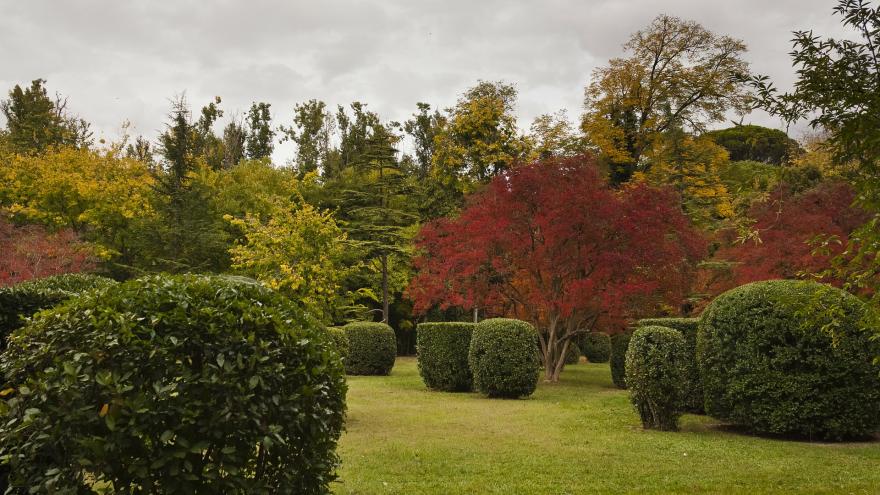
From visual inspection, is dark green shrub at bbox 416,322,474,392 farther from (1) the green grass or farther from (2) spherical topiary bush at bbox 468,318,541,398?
(1) the green grass

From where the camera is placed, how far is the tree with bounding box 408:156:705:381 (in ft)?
49.9

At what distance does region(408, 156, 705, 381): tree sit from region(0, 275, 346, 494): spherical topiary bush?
1190 centimetres

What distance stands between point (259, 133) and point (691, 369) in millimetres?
40996

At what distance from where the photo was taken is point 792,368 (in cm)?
869

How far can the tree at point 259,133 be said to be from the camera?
45531 mm

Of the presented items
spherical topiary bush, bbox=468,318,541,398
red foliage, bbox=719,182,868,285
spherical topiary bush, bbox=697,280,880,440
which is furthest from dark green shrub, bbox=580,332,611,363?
spherical topiary bush, bbox=697,280,880,440

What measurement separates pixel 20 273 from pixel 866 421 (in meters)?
20.3

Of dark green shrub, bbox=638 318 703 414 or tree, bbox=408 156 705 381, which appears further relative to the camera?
tree, bbox=408 156 705 381

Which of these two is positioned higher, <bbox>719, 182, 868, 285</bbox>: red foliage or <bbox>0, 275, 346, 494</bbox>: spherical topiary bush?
<bbox>719, 182, 868, 285</bbox>: red foliage

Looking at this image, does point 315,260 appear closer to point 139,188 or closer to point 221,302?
point 139,188

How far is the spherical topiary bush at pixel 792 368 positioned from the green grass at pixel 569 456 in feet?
1.15

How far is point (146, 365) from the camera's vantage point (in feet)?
11.4

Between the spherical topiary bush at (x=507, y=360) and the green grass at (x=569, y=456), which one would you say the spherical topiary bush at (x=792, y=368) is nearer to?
the green grass at (x=569, y=456)

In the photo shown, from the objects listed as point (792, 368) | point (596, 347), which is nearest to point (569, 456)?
point (792, 368)
